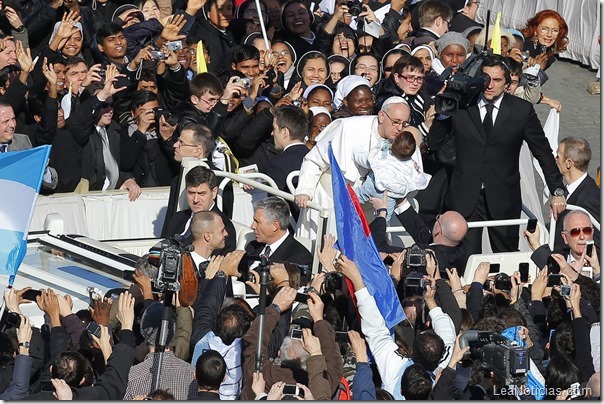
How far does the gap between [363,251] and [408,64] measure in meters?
3.90

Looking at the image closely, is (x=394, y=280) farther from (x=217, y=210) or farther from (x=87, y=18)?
(x=87, y=18)

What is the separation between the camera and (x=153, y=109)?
46.4 ft

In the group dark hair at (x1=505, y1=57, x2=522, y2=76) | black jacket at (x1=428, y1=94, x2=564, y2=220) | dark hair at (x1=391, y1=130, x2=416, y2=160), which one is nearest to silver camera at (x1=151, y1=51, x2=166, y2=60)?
black jacket at (x1=428, y1=94, x2=564, y2=220)

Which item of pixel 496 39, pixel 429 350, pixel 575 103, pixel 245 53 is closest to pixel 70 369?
pixel 429 350

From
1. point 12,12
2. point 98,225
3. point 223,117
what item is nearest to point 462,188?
point 223,117

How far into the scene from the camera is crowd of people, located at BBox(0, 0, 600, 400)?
32.9 feet

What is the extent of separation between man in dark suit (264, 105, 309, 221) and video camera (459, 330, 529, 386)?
4.22 meters

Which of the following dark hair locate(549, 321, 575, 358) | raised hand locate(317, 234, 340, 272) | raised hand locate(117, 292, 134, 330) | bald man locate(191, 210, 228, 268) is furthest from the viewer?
bald man locate(191, 210, 228, 268)

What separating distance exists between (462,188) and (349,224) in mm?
2658

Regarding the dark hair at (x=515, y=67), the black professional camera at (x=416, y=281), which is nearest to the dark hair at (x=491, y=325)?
the black professional camera at (x=416, y=281)

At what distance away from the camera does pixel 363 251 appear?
1107cm

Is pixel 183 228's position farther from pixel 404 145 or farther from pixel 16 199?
pixel 16 199

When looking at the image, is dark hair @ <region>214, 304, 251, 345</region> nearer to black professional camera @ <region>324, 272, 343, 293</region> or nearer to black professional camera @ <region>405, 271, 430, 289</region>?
black professional camera @ <region>324, 272, 343, 293</region>

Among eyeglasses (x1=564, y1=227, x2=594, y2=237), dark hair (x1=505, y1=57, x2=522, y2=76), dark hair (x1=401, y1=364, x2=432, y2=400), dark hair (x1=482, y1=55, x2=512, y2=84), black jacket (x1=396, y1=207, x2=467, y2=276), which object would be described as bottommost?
black jacket (x1=396, y1=207, x2=467, y2=276)
